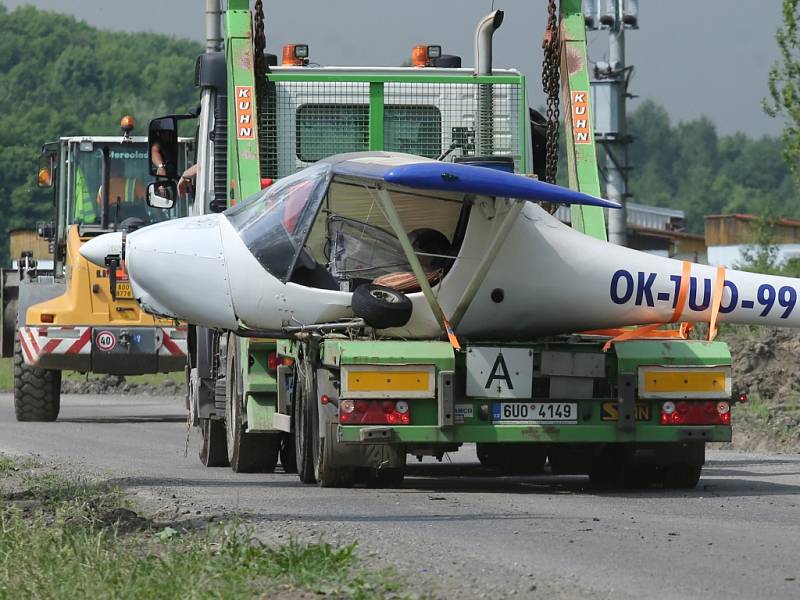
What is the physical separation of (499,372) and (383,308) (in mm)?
911

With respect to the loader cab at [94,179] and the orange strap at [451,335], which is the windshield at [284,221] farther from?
the loader cab at [94,179]

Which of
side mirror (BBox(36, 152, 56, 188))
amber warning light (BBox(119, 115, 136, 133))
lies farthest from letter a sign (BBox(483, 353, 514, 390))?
side mirror (BBox(36, 152, 56, 188))

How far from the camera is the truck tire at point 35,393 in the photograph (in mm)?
24250

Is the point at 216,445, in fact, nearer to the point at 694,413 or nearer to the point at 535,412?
the point at 535,412

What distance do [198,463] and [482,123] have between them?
3920mm

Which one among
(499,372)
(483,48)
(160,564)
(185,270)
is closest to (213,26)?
(483,48)

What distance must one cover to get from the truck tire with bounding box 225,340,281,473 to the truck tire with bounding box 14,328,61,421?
997 centimetres

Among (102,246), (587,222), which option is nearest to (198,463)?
(102,246)

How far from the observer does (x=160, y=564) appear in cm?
809

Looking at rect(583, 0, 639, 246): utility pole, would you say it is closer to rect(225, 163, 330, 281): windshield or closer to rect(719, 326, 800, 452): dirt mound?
rect(719, 326, 800, 452): dirt mound

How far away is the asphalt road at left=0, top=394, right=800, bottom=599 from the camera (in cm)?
→ 801

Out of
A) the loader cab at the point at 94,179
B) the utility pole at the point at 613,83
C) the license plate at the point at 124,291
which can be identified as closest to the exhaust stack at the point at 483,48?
the license plate at the point at 124,291

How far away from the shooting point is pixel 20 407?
24.4 metres

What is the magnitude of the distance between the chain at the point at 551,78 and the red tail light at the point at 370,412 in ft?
13.0
